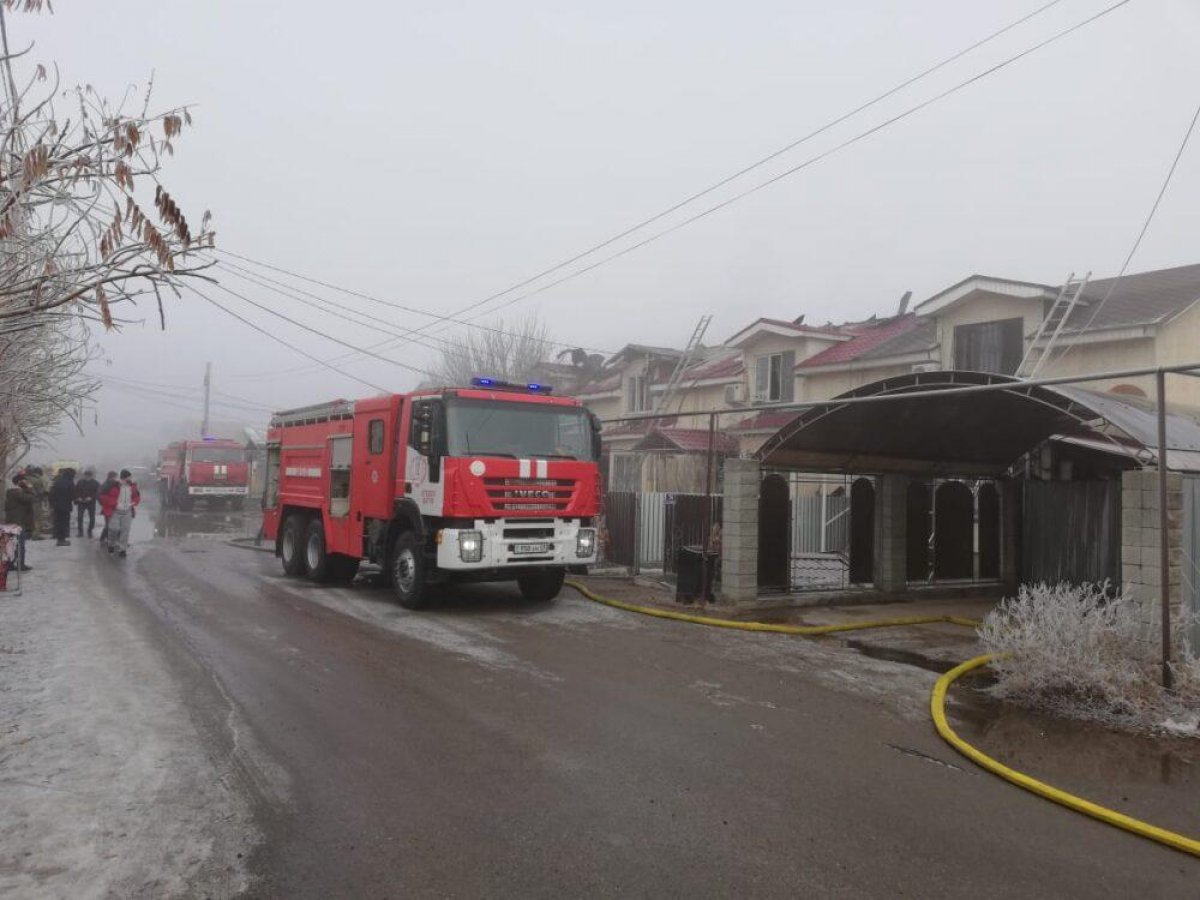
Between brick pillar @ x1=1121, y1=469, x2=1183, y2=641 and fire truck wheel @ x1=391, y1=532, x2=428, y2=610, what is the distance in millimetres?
7699

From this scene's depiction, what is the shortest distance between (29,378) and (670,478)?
55.7 ft

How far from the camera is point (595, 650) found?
28.3ft

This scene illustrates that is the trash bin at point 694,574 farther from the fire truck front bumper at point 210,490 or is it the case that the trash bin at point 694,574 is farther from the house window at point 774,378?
the fire truck front bumper at point 210,490

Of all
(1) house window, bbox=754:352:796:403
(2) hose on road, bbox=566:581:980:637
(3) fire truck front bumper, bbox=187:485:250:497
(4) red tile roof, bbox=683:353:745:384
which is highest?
(4) red tile roof, bbox=683:353:745:384

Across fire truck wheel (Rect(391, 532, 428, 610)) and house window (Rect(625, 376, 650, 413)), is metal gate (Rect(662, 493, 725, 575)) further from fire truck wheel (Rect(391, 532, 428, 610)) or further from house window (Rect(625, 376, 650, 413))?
house window (Rect(625, 376, 650, 413))

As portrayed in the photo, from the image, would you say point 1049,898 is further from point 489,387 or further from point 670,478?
point 670,478

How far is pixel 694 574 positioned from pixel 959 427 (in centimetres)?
456

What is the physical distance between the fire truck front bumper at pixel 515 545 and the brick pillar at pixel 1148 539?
6.13 metres

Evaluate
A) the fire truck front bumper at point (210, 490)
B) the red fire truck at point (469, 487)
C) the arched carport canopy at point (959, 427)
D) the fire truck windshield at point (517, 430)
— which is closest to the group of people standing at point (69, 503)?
the red fire truck at point (469, 487)

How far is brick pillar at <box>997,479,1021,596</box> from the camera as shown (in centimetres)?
1456

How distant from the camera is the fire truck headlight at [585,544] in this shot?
11.1m

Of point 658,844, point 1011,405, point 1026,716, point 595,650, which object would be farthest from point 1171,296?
point 658,844

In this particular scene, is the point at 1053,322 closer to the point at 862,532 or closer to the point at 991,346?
the point at 991,346

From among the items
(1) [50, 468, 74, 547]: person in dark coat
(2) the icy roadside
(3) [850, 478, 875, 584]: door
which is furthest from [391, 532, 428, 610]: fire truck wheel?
(1) [50, 468, 74, 547]: person in dark coat
